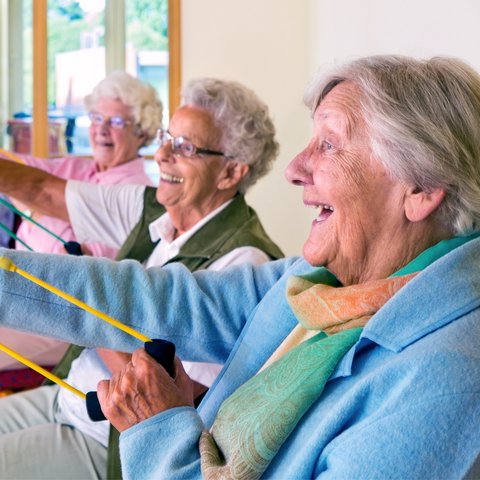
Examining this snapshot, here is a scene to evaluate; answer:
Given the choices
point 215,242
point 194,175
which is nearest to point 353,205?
point 215,242

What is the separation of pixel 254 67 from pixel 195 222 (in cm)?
204

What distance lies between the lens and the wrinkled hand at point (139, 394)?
3.98ft

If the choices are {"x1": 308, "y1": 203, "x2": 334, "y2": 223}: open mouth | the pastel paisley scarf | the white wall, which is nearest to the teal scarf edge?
the pastel paisley scarf

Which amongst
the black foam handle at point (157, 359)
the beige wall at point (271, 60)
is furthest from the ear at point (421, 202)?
the beige wall at point (271, 60)

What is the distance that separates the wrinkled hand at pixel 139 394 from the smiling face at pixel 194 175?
0.98 m

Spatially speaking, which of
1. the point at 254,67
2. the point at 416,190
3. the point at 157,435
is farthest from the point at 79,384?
the point at 254,67

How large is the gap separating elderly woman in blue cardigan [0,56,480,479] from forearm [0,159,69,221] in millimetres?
1140

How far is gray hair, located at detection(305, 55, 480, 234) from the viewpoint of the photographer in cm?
116

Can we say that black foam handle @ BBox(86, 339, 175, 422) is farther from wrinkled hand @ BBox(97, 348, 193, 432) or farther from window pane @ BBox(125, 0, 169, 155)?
window pane @ BBox(125, 0, 169, 155)

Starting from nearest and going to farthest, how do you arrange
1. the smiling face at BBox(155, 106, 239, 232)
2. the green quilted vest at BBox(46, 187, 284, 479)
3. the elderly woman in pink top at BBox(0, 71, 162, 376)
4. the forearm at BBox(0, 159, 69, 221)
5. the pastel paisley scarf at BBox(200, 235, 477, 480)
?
1. the pastel paisley scarf at BBox(200, 235, 477, 480)
2. the green quilted vest at BBox(46, 187, 284, 479)
3. the smiling face at BBox(155, 106, 239, 232)
4. the forearm at BBox(0, 159, 69, 221)
5. the elderly woman in pink top at BBox(0, 71, 162, 376)

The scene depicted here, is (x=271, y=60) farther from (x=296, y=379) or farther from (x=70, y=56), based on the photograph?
(x=296, y=379)

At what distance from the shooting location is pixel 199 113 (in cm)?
224

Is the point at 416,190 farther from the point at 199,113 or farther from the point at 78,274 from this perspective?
the point at 199,113

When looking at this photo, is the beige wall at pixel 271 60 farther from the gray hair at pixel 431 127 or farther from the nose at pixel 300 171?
the gray hair at pixel 431 127
